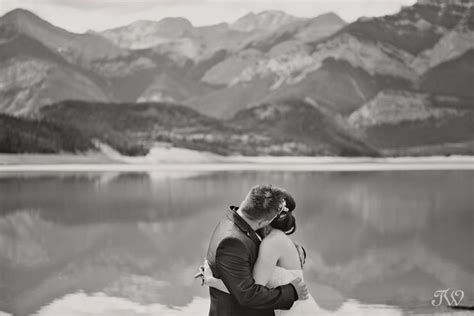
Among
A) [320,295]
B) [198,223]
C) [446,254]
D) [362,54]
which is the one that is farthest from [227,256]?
[362,54]

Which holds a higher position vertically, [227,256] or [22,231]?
[227,256]

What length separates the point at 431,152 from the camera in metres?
26.8

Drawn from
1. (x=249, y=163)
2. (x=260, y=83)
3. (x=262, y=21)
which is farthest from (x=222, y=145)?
(x=262, y=21)

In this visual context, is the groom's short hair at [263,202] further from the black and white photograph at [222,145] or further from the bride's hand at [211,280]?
the black and white photograph at [222,145]

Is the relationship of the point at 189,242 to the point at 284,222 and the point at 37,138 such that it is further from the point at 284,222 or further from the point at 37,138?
the point at 37,138

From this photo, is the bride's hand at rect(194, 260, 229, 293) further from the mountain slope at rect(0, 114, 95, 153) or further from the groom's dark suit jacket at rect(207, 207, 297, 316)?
the mountain slope at rect(0, 114, 95, 153)

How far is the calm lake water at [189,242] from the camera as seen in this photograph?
7555 millimetres

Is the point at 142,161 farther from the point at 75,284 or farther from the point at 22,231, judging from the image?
the point at 75,284

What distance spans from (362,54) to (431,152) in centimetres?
692

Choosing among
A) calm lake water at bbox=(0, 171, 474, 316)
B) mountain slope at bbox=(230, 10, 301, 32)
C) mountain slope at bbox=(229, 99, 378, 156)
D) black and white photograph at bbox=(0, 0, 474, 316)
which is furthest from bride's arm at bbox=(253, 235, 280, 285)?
mountain slope at bbox=(229, 99, 378, 156)

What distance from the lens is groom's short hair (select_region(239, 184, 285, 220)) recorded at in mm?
1825

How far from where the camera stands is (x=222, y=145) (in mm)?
26391
